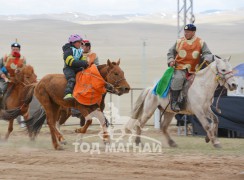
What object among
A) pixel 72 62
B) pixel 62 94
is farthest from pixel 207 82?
pixel 62 94

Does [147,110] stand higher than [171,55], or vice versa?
[171,55]

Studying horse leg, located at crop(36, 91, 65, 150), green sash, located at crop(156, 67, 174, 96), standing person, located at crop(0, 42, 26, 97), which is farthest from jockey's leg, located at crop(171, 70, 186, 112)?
standing person, located at crop(0, 42, 26, 97)

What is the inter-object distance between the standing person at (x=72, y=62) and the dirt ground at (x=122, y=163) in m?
1.22

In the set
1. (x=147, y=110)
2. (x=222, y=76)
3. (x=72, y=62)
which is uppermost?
(x=72, y=62)

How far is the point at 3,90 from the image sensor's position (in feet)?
57.5

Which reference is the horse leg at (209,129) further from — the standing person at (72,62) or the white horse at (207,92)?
the standing person at (72,62)

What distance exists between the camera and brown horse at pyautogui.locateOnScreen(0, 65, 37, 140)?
17.0 meters

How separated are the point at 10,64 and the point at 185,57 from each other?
15.5ft

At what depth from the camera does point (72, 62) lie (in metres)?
14.0

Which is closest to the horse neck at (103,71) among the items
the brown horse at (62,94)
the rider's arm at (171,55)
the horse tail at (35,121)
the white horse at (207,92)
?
the brown horse at (62,94)

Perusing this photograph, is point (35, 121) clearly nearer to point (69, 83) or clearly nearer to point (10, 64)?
point (10, 64)

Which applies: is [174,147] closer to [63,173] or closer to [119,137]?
[119,137]

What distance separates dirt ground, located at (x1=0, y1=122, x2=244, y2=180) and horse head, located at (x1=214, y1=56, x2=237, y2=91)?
1269mm

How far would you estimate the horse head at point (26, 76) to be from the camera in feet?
55.7
